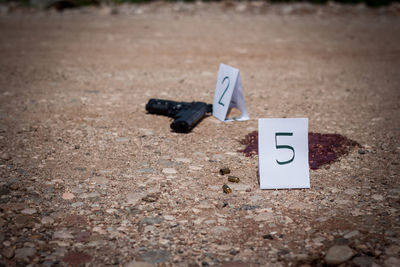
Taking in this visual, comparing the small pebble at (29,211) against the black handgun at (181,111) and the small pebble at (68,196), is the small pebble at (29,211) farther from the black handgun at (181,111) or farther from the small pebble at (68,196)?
the black handgun at (181,111)

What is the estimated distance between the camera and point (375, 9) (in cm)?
964

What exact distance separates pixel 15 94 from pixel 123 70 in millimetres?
1556

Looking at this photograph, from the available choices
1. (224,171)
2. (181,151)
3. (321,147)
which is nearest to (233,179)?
(224,171)

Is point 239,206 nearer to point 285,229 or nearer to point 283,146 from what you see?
point 285,229

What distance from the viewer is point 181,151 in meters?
3.54

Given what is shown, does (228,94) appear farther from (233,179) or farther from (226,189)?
(226,189)

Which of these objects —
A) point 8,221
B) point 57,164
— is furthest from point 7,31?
point 8,221

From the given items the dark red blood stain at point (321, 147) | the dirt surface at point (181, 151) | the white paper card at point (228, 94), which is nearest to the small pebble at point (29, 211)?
the dirt surface at point (181, 151)

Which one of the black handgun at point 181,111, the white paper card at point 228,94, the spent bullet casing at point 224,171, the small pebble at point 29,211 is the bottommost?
the small pebble at point 29,211

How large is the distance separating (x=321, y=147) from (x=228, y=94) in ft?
3.62

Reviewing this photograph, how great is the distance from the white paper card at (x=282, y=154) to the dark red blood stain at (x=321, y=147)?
0.35 m

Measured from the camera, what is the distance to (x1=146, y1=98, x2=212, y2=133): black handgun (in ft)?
12.7

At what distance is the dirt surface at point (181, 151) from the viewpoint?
234 centimetres

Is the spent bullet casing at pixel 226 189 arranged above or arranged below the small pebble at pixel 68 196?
above
